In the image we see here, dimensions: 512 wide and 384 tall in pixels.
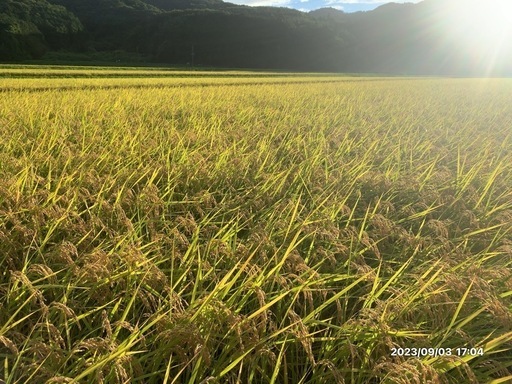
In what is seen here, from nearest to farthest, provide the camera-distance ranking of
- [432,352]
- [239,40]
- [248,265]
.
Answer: [432,352] < [248,265] < [239,40]

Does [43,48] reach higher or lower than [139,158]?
lower

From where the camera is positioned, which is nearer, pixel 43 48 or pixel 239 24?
pixel 43 48

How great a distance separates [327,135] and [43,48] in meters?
56.6

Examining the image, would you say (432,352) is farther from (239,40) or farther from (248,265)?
(239,40)

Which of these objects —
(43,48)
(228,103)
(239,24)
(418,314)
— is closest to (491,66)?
(239,24)

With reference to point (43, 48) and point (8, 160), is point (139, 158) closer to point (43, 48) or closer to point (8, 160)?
A: point (8, 160)

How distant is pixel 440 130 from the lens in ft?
18.2

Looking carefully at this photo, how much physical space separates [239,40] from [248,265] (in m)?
72.2

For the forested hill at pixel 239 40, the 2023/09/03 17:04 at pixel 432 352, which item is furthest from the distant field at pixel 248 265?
the forested hill at pixel 239 40

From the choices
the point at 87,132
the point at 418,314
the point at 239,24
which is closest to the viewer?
the point at 418,314

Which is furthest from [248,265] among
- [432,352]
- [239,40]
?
[239,40]

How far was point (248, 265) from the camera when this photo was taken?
1548mm

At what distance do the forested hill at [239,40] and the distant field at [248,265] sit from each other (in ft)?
183

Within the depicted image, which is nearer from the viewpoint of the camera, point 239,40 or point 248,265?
point 248,265
